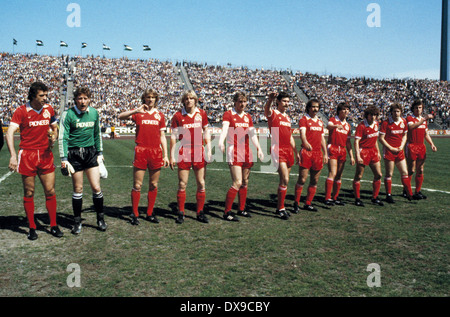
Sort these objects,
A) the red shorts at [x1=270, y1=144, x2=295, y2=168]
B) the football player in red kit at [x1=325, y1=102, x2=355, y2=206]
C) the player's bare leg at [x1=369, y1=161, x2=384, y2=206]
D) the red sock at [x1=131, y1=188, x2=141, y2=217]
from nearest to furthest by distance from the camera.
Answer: the red sock at [x1=131, y1=188, x2=141, y2=217]
the red shorts at [x1=270, y1=144, x2=295, y2=168]
the football player in red kit at [x1=325, y1=102, x2=355, y2=206]
the player's bare leg at [x1=369, y1=161, x2=384, y2=206]

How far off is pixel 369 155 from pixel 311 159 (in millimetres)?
1770

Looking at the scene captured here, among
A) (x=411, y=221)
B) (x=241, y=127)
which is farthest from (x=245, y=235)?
(x=411, y=221)

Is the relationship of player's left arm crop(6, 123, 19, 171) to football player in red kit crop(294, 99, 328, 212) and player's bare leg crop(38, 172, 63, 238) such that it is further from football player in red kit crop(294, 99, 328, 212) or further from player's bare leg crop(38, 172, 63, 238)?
football player in red kit crop(294, 99, 328, 212)

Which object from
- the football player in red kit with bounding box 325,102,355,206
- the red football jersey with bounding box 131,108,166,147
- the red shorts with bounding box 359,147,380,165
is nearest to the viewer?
the red football jersey with bounding box 131,108,166,147

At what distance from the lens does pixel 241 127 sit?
613cm

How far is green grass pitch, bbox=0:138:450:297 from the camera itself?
3547mm

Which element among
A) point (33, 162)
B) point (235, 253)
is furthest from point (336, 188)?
point (33, 162)

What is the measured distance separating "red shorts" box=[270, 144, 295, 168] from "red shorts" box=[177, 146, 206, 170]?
56.0 inches

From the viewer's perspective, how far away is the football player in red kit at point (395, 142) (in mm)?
7848

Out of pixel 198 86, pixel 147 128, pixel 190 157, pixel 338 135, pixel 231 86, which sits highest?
pixel 231 86

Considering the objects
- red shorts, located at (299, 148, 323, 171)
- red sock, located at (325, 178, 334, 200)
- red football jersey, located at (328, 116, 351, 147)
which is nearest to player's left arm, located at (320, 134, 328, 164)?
red shorts, located at (299, 148, 323, 171)

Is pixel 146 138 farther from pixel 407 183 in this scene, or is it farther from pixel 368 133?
pixel 407 183

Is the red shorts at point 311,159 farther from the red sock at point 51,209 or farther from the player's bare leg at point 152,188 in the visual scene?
the red sock at point 51,209

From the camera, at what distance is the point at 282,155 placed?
20.9 feet
